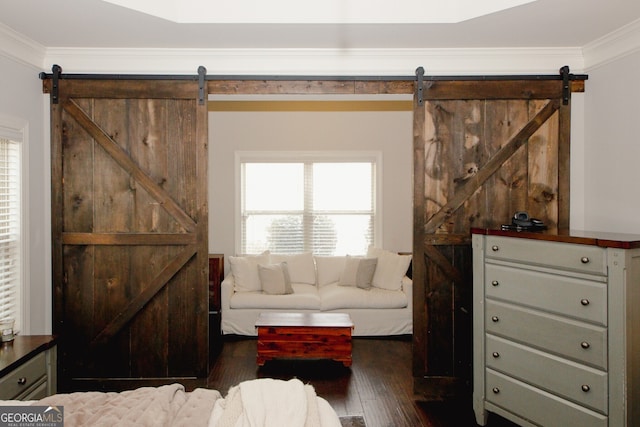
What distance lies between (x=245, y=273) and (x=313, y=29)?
126 inches

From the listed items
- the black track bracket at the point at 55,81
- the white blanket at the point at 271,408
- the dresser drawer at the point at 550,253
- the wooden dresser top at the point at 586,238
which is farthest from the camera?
the black track bracket at the point at 55,81

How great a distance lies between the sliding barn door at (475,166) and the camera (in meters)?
3.70

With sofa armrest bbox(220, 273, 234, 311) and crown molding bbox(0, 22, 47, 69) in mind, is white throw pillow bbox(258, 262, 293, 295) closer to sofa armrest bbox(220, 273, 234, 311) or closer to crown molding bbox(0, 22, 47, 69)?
sofa armrest bbox(220, 273, 234, 311)

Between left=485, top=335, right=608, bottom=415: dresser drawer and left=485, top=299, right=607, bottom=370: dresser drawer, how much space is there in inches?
1.9

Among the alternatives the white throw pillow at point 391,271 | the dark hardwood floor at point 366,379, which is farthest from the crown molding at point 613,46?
the white throw pillow at point 391,271

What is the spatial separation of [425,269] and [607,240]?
1.44m

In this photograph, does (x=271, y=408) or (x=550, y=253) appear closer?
(x=271, y=408)

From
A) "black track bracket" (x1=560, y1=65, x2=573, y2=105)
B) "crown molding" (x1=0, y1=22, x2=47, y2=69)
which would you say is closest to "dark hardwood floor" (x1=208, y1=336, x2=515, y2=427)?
"black track bracket" (x1=560, y1=65, x2=573, y2=105)

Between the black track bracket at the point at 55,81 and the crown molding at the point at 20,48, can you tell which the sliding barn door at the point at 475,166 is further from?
the crown molding at the point at 20,48

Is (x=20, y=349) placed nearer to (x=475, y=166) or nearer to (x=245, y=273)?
(x=245, y=273)

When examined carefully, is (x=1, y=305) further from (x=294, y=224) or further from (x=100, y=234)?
(x=294, y=224)

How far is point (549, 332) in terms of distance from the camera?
2834 mm

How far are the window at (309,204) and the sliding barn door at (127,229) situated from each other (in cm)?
261

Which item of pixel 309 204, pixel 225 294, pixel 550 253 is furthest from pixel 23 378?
pixel 309 204
